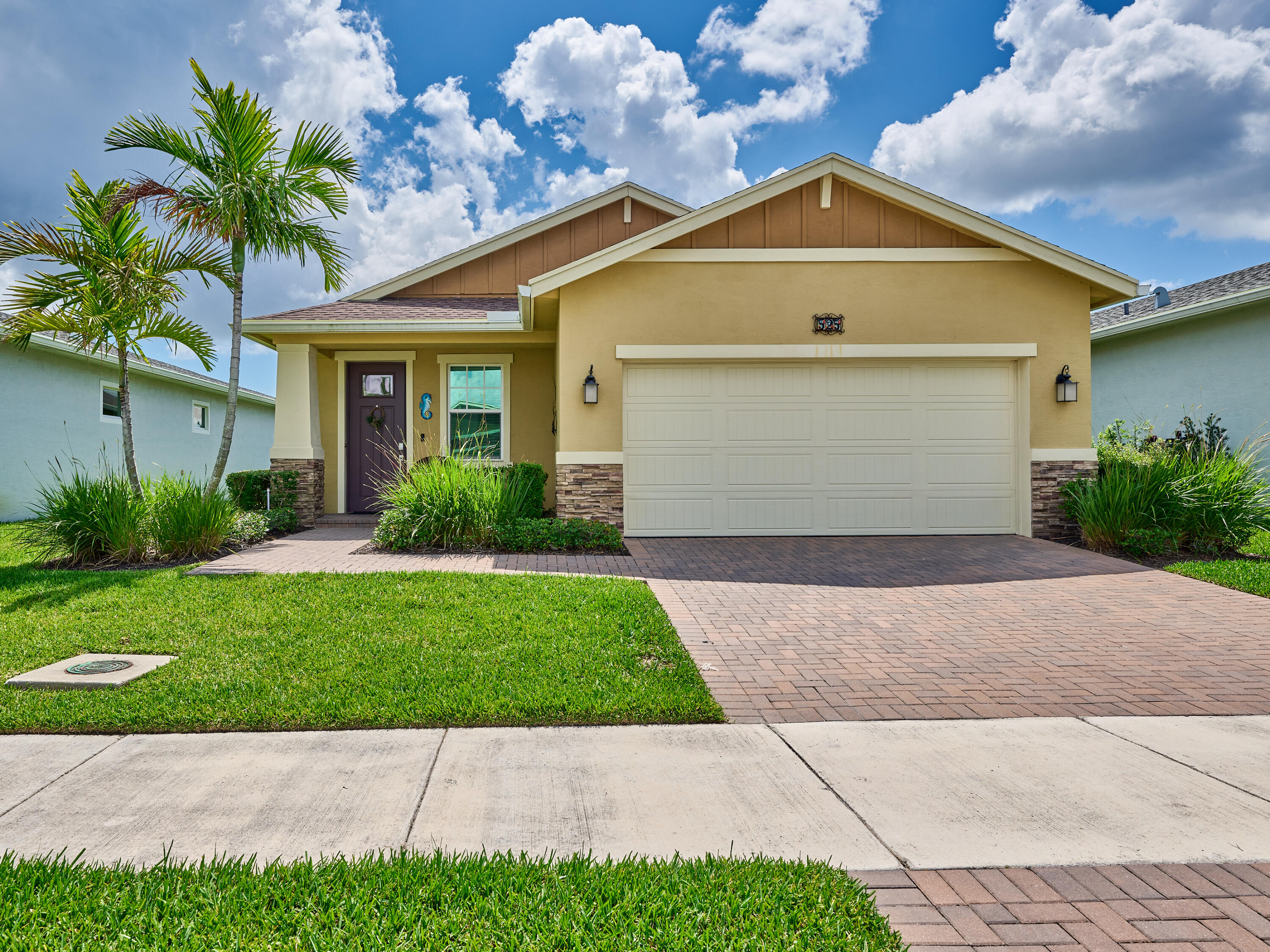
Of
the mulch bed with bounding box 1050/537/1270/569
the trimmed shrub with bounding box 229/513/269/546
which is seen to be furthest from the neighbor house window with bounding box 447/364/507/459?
the mulch bed with bounding box 1050/537/1270/569

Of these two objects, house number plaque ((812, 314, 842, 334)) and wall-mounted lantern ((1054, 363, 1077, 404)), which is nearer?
wall-mounted lantern ((1054, 363, 1077, 404))

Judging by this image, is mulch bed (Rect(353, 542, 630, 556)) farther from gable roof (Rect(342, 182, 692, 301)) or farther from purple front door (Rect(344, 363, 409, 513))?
gable roof (Rect(342, 182, 692, 301))

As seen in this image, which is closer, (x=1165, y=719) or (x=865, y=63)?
(x=1165, y=719)

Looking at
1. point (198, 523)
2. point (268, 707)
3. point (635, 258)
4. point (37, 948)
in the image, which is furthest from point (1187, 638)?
point (198, 523)

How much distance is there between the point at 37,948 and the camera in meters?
1.91

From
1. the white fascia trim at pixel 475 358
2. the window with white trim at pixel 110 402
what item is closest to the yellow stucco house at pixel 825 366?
the white fascia trim at pixel 475 358

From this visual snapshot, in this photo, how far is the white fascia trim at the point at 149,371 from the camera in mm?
12641

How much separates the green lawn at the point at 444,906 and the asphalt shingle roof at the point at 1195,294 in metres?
13.5

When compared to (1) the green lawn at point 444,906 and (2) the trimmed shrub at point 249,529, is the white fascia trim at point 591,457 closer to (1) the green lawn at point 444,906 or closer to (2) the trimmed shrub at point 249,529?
(2) the trimmed shrub at point 249,529

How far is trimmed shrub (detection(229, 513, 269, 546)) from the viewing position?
888 cm

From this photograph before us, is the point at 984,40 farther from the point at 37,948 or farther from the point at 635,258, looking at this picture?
the point at 37,948

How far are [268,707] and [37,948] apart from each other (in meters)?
1.85

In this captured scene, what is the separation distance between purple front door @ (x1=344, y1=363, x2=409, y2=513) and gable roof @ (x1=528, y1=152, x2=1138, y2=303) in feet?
13.2

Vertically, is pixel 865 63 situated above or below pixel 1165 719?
above
